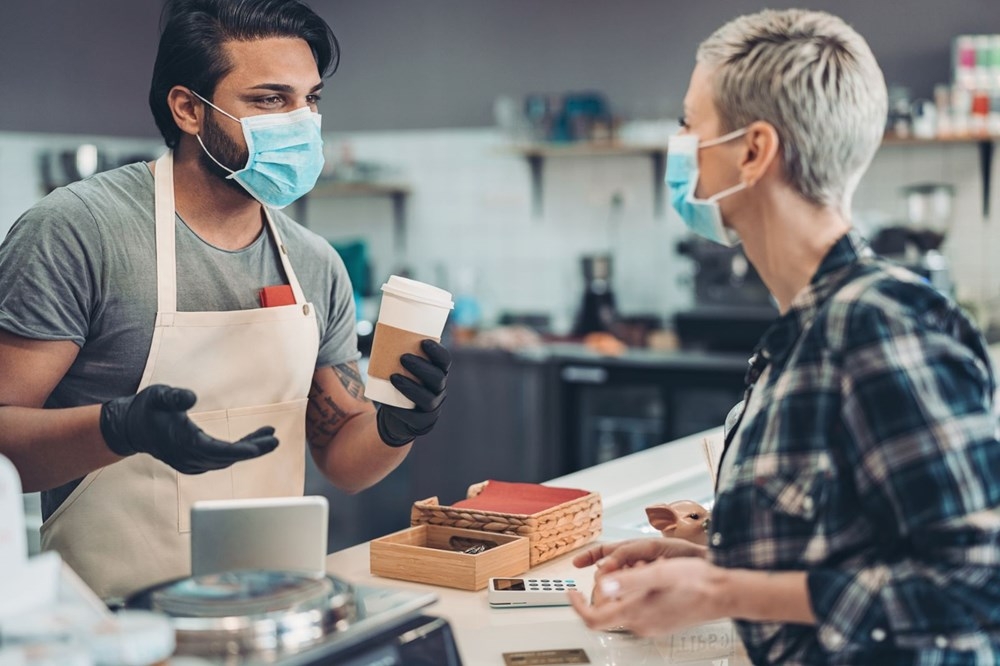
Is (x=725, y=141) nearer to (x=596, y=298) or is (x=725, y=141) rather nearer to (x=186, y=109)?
(x=186, y=109)

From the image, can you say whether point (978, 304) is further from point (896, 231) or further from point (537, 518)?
point (537, 518)

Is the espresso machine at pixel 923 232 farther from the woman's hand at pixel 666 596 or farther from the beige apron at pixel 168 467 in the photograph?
the woman's hand at pixel 666 596

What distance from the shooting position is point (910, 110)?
542 centimetres

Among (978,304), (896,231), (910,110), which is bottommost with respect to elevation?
(978,304)

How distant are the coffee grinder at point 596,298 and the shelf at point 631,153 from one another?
1.45 feet

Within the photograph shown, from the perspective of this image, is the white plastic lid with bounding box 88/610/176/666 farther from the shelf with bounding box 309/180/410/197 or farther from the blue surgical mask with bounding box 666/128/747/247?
the shelf with bounding box 309/180/410/197

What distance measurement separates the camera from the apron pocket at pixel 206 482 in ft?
6.70

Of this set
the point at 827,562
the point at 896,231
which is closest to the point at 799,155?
the point at 827,562

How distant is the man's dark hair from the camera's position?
6.82 ft

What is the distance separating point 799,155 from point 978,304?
4.68m

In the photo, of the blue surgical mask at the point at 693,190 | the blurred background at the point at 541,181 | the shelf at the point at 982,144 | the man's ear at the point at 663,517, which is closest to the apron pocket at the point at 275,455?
the man's ear at the point at 663,517

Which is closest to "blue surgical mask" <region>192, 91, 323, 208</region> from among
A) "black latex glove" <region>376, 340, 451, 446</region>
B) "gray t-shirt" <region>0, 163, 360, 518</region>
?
"gray t-shirt" <region>0, 163, 360, 518</region>

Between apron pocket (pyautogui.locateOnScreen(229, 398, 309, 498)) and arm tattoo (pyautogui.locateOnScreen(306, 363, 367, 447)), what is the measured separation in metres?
0.05

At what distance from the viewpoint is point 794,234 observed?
4.46 ft
